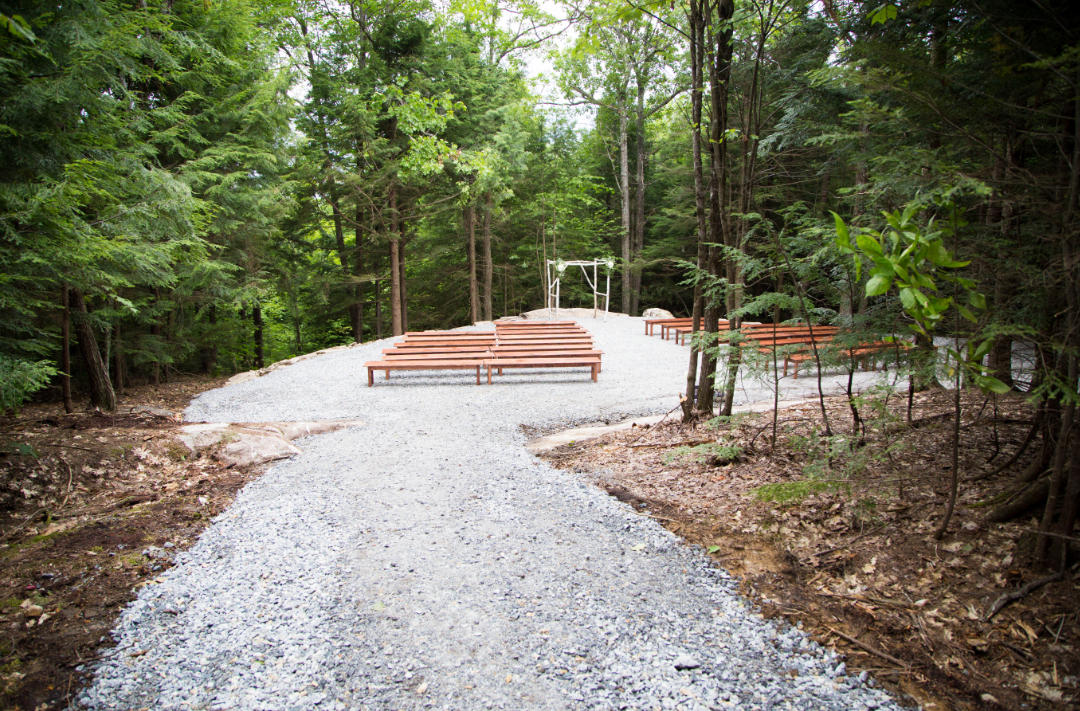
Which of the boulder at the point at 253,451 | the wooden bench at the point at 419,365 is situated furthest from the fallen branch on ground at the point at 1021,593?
the wooden bench at the point at 419,365

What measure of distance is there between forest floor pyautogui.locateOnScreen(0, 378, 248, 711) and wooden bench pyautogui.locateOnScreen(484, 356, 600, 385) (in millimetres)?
4929

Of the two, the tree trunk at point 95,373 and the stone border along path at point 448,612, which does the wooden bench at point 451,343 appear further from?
the stone border along path at point 448,612

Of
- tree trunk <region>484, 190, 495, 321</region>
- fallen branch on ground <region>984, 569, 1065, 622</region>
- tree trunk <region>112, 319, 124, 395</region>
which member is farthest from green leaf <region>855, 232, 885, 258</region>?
tree trunk <region>484, 190, 495, 321</region>

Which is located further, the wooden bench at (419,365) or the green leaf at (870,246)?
the wooden bench at (419,365)

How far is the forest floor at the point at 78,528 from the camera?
8.35 feet

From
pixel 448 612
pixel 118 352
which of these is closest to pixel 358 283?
pixel 118 352

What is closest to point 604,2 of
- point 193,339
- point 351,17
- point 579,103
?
point 193,339

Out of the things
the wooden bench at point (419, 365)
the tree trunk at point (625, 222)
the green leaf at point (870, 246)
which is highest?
the tree trunk at point (625, 222)

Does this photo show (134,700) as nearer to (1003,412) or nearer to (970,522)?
(970,522)

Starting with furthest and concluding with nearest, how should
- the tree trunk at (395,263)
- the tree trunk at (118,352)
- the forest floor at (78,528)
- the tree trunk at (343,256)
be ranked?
the tree trunk at (343,256), the tree trunk at (395,263), the tree trunk at (118,352), the forest floor at (78,528)

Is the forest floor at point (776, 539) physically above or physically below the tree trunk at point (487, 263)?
below

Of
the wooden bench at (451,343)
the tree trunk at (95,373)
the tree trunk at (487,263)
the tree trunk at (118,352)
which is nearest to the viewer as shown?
the tree trunk at (95,373)

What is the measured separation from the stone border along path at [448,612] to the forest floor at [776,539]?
216 millimetres

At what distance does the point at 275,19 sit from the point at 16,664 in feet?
60.5
